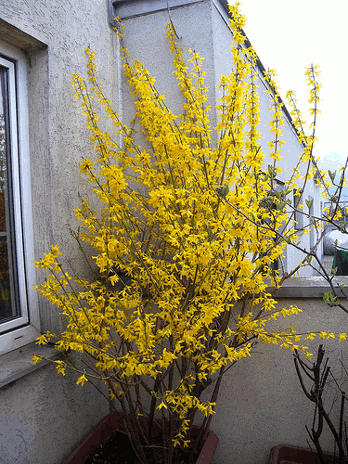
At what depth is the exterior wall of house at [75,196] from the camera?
2.20 meters

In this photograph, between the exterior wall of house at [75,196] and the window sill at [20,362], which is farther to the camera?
the exterior wall of house at [75,196]

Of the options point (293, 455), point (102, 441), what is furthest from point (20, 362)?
point (293, 455)

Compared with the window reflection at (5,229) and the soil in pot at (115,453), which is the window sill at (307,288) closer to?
the soil in pot at (115,453)

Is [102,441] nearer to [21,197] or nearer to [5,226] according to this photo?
[5,226]

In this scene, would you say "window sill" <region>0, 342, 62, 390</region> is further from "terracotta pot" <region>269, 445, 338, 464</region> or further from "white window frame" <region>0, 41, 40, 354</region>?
"terracotta pot" <region>269, 445, 338, 464</region>

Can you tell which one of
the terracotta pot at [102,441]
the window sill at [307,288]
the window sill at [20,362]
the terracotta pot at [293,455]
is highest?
the window sill at [307,288]

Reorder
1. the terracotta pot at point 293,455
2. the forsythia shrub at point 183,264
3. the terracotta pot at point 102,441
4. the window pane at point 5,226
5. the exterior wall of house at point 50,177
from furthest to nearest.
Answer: the terracotta pot at point 293,455 < the terracotta pot at point 102,441 < the window pane at point 5,226 < the exterior wall of house at point 50,177 < the forsythia shrub at point 183,264

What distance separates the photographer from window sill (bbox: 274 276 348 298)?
8.34ft

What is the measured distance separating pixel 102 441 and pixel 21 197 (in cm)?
186

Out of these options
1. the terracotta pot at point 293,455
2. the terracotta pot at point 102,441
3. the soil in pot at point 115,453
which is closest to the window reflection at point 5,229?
the terracotta pot at point 102,441

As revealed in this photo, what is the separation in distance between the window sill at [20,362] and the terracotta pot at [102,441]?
1.98 ft

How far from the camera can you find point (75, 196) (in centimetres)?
258

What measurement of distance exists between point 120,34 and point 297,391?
318 centimetres

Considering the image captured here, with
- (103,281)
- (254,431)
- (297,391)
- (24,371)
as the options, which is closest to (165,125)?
(103,281)
